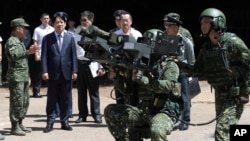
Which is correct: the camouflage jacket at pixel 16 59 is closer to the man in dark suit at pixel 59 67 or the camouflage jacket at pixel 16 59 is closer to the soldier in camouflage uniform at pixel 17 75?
the soldier in camouflage uniform at pixel 17 75

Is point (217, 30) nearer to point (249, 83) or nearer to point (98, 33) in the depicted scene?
point (249, 83)

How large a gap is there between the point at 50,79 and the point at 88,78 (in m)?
0.91

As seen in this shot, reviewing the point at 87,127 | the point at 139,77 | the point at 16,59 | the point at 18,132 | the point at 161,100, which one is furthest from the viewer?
the point at 87,127

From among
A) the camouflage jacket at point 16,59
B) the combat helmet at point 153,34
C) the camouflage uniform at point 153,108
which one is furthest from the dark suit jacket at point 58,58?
the combat helmet at point 153,34

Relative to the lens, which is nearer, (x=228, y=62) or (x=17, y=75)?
(x=228, y=62)

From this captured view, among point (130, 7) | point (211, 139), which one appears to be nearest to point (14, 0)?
point (130, 7)

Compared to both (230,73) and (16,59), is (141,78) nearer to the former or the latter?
(230,73)

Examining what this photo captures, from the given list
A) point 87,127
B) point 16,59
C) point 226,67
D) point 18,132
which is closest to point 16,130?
point 18,132

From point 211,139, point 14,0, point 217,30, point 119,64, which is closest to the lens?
point 119,64

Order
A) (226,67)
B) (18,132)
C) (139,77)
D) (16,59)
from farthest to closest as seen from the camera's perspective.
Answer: (18,132) < (16,59) < (226,67) < (139,77)

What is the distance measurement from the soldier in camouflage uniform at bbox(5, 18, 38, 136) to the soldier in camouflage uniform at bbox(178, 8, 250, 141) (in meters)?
3.16

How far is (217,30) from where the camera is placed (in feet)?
23.8

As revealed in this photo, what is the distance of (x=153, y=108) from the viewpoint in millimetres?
7336

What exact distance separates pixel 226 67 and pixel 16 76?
12.1ft
